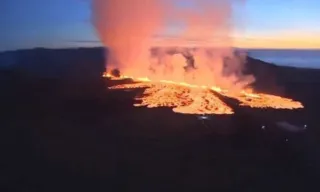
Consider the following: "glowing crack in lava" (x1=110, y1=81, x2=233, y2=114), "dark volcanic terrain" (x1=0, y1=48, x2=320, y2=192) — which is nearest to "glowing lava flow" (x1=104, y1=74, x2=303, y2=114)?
"glowing crack in lava" (x1=110, y1=81, x2=233, y2=114)

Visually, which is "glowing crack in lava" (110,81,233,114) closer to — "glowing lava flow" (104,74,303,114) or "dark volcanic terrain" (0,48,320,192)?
"glowing lava flow" (104,74,303,114)

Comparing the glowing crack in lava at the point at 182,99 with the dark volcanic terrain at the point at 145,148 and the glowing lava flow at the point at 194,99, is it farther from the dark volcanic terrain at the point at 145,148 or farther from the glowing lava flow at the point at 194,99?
the dark volcanic terrain at the point at 145,148

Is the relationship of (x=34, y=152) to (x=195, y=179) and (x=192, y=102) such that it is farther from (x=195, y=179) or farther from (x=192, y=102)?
(x=192, y=102)

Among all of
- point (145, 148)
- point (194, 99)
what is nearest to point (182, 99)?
point (194, 99)

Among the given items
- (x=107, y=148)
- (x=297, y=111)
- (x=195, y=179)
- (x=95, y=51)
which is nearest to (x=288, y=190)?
(x=195, y=179)

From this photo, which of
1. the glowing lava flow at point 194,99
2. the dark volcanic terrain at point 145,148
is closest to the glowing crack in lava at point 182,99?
the glowing lava flow at point 194,99

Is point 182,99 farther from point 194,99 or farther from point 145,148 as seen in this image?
point 145,148

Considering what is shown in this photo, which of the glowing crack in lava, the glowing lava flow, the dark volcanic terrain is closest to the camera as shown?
the dark volcanic terrain
